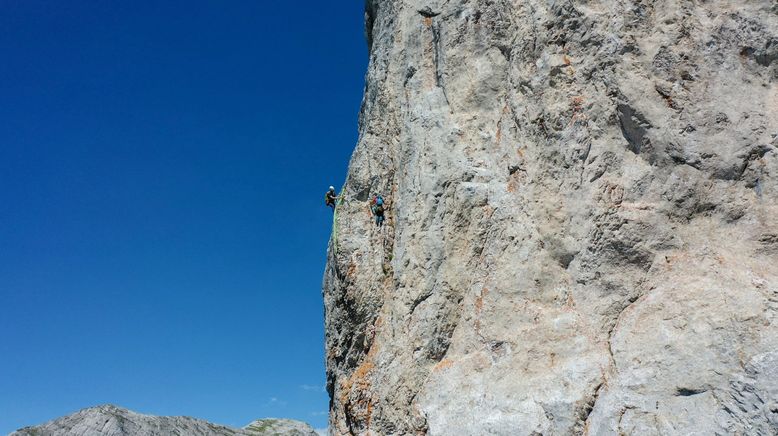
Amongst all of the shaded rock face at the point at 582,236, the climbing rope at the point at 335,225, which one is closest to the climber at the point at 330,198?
the climbing rope at the point at 335,225

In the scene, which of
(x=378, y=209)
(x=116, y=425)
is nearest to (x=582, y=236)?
(x=378, y=209)

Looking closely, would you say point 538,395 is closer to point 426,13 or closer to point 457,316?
point 457,316

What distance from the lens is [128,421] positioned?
45750 millimetres

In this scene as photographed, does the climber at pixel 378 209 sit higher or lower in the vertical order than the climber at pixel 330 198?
lower

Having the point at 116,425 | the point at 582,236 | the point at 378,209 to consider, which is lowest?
the point at 582,236

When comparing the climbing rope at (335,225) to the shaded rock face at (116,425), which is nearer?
the climbing rope at (335,225)

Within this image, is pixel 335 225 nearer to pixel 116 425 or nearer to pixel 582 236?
pixel 582 236

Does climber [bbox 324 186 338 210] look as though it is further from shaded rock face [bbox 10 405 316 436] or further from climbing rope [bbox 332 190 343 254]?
shaded rock face [bbox 10 405 316 436]

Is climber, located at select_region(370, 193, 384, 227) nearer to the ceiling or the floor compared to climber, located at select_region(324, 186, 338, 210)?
nearer to the floor

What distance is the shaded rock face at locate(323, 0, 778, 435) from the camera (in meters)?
11.2

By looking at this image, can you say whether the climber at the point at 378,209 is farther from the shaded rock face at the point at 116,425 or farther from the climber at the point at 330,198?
the shaded rock face at the point at 116,425

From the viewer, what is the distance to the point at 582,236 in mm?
13211

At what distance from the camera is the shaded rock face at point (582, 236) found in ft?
36.7

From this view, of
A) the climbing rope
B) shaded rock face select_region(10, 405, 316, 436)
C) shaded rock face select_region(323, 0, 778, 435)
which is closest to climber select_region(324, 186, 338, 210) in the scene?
the climbing rope
